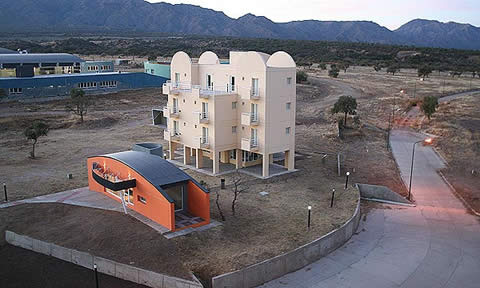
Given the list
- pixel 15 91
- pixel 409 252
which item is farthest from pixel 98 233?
pixel 15 91

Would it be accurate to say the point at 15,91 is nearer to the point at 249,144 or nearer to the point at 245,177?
the point at 245,177

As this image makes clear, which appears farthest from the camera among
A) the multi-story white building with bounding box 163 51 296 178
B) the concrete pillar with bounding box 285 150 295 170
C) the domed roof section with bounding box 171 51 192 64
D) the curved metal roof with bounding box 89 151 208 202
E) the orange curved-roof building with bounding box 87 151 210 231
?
the domed roof section with bounding box 171 51 192 64

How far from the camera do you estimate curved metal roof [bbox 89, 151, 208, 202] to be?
82.6 feet

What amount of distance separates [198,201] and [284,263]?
6.77 meters

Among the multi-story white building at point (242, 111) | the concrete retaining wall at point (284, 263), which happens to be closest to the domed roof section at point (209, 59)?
the multi-story white building at point (242, 111)

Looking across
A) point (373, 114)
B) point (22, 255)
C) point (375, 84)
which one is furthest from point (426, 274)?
point (375, 84)

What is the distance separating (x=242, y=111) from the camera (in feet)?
114

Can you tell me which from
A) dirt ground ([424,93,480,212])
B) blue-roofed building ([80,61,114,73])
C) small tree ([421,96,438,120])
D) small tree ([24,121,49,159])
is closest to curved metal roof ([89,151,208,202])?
small tree ([24,121,49,159])

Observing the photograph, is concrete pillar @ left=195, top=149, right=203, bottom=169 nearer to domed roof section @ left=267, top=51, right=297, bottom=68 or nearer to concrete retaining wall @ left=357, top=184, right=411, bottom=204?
domed roof section @ left=267, top=51, right=297, bottom=68

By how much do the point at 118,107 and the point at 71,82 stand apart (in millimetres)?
11644

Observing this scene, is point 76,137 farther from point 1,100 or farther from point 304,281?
point 304,281

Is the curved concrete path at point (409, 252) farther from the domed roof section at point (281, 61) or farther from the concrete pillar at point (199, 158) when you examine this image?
the concrete pillar at point (199, 158)

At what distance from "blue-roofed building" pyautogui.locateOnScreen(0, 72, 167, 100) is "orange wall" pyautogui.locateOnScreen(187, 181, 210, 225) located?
48.0 m

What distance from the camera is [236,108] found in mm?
35219
